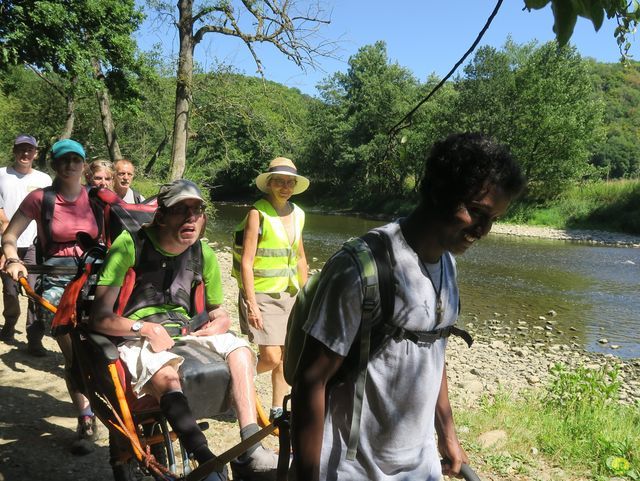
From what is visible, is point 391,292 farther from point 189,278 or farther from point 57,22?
point 57,22

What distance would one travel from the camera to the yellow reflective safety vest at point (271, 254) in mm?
4258

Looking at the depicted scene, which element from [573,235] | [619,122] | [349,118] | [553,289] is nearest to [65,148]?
[553,289]

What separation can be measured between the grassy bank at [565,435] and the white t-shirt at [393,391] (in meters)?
2.97

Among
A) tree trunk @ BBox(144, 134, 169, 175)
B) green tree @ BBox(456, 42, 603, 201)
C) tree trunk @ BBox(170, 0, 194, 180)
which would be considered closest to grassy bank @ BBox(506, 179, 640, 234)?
green tree @ BBox(456, 42, 603, 201)

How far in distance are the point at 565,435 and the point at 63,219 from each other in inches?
176

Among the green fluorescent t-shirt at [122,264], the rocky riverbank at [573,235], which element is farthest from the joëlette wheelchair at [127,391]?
the rocky riverbank at [573,235]

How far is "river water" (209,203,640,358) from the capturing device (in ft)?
39.4

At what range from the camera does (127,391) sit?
9.09ft

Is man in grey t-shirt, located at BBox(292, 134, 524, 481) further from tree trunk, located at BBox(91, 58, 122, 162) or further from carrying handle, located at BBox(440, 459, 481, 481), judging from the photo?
tree trunk, located at BBox(91, 58, 122, 162)

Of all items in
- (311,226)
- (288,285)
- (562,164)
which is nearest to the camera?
(288,285)

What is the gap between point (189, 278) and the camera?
10.5ft

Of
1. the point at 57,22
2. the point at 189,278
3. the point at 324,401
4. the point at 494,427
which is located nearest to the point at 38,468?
the point at 189,278

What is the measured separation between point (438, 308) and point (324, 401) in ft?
1.39

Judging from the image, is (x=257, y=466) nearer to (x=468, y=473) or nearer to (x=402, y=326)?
(x=468, y=473)
